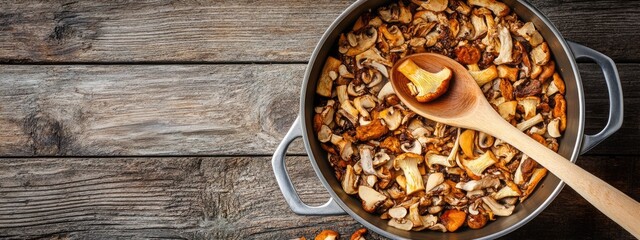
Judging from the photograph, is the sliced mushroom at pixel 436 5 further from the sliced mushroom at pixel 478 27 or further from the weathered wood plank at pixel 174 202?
the weathered wood plank at pixel 174 202

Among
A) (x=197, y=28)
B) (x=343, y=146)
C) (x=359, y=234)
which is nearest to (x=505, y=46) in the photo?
(x=343, y=146)

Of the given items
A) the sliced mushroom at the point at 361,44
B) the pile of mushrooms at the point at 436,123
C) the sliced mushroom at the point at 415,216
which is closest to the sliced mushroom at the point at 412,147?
the pile of mushrooms at the point at 436,123

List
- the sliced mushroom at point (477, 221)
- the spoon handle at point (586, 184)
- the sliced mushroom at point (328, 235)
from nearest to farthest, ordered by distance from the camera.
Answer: the spoon handle at point (586, 184) < the sliced mushroom at point (477, 221) < the sliced mushroom at point (328, 235)

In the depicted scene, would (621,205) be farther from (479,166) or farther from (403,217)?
(403,217)

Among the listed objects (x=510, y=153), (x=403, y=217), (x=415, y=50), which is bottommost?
(x=403, y=217)

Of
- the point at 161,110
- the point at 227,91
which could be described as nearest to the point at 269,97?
the point at 227,91

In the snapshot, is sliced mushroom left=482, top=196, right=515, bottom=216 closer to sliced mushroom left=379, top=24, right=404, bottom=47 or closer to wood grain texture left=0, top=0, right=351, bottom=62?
sliced mushroom left=379, top=24, right=404, bottom=47
